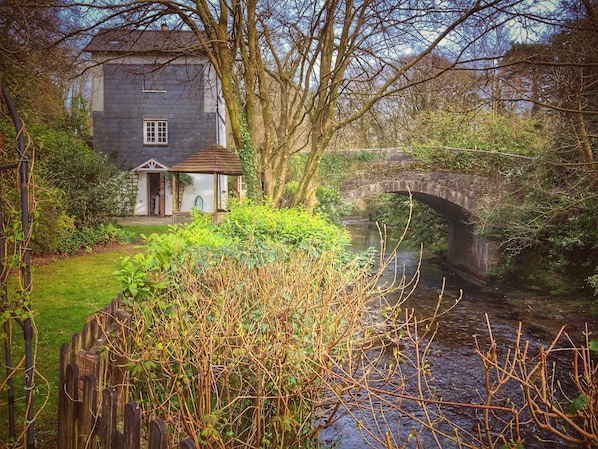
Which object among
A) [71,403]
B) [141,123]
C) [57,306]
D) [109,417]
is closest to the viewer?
[109,417]

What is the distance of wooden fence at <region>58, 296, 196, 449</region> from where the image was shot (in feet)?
7.64

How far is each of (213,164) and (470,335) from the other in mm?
11246

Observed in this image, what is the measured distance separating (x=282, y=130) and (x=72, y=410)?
9.23 metres

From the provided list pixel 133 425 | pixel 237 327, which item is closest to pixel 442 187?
pixel 237 327

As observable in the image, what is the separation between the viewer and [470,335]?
1021 centimetres

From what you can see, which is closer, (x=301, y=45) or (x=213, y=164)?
(x=301, y=45)

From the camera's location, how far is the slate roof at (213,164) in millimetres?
17875

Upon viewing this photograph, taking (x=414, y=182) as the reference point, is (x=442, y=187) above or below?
below

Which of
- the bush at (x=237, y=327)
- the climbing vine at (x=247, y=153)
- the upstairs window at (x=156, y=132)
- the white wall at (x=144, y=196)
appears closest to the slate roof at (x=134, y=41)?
the climbing vine at (x=247, y=153)

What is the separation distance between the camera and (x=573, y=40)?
316 inches

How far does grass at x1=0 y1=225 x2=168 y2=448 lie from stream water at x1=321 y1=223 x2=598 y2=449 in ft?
8.65

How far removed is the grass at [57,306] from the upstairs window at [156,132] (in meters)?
11.8

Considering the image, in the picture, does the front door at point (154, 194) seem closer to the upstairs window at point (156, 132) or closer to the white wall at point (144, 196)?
the white wall at point (144, 196)

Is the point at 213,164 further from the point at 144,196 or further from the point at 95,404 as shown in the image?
the point at 95,404
